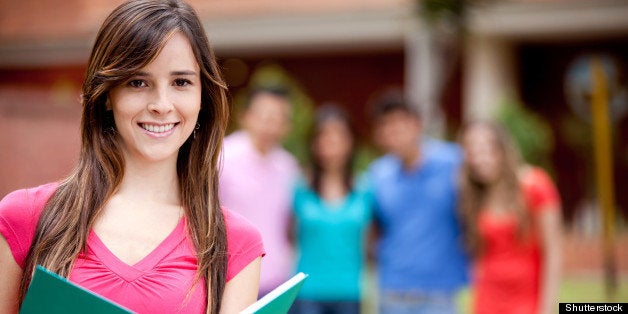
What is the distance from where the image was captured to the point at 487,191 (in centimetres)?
504

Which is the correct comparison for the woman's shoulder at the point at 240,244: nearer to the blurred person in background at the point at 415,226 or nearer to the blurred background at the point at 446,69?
the blurred person in background at the point at 415,226

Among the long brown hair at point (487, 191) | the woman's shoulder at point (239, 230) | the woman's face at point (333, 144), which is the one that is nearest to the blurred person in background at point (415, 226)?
the long brown hair at point (487, 191)

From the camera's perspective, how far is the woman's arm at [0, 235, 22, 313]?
6.26ft

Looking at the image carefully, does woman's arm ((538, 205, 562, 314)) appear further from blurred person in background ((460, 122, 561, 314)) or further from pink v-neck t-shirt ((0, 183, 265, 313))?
pink v-neck t-shirt ((0, 183, 265, 313))

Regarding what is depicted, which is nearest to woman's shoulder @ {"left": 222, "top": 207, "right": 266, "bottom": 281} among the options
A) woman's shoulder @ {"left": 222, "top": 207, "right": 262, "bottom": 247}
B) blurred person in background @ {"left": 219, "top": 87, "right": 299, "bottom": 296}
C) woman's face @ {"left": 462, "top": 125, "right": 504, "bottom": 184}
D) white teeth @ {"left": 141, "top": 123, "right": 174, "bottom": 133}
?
woman's shoulder @ {"left": 222, "top": 207, "right": 262, "bottom": 247}

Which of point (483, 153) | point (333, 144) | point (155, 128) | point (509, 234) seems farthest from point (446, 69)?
point (155, 128)

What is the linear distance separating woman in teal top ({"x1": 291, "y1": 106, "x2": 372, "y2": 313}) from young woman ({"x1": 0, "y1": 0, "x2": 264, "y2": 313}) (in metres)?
3.13

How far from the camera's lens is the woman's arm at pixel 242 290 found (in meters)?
2.04

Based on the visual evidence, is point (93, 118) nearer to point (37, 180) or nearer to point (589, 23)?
point (37, 180)

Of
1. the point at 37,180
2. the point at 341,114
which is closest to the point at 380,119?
the point at 341,114

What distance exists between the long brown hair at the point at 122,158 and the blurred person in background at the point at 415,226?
3.15 meters

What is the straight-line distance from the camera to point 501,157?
5086 mm

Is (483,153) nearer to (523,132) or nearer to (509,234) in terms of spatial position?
(509,234)

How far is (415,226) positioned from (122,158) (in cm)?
330
